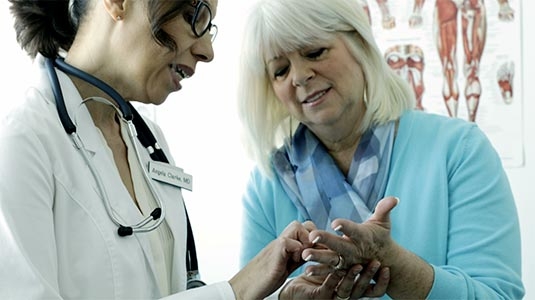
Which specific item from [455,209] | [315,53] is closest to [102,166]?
[315,53]

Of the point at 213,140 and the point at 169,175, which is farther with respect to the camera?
the point at 213,140

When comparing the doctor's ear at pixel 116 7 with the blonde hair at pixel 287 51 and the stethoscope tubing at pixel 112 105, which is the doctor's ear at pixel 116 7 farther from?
the blonde hair at pixel 287 51

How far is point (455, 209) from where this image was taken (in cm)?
166

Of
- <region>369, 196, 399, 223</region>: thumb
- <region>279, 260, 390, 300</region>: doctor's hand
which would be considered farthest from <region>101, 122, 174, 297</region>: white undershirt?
<region>369, 196, 399, 223</region>: thumb

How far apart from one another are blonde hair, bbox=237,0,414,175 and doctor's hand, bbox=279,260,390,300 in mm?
382

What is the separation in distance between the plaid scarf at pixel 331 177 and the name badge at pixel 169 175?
Answer: 0.32 m

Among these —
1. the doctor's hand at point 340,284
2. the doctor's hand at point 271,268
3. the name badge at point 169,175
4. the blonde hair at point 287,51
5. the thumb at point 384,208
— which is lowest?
the doctor's hand at point 340,284

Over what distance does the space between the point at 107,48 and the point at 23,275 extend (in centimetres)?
45

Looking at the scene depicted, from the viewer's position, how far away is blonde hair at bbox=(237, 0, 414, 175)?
5.72ft

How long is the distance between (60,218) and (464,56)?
74.4 inches

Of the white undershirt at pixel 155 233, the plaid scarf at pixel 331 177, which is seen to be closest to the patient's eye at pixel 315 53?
the plaid scarf at pixel 331 177

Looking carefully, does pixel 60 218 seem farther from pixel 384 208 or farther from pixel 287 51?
pixel 287 51

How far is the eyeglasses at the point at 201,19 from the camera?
139 centimetres

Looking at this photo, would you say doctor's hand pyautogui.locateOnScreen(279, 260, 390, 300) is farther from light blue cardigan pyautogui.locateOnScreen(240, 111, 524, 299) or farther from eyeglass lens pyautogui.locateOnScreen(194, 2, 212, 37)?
eyeglass lens pyautogui.locateOnScreen(194, 2, 212, 37)
